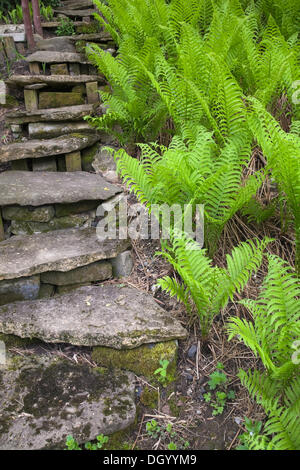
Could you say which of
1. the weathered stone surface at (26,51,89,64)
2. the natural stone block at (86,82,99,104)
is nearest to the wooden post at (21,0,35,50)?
the weathered stone surface at (26,51,89,64)

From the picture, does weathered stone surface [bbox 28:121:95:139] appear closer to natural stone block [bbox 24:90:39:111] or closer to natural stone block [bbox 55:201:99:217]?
natural stone block [bbox 24:90:39:111]

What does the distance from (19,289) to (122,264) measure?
2.15 feet

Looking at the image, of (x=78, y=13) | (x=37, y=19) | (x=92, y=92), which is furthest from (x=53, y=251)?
(x=78, y=13)

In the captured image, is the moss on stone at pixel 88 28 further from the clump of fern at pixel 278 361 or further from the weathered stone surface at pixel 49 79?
the clump of fern at pixel 278 361

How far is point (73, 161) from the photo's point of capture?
3139 mm

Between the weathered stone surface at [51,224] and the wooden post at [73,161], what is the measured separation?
0.57 meters

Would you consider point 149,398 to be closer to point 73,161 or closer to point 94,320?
point 94,320

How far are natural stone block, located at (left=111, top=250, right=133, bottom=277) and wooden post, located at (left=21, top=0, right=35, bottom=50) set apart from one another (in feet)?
9.69

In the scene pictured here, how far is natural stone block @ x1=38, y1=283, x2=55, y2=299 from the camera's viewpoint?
241cm

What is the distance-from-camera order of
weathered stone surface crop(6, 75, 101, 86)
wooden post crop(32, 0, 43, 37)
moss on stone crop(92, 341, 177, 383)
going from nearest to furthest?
moss on stone crop(92, 341, 177, 383)
weathered stone surface crop(6, 75, 101, 86)
wooden post crop(32, 0, 43, 37)

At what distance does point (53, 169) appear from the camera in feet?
10.3

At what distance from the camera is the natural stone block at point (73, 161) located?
312 cm

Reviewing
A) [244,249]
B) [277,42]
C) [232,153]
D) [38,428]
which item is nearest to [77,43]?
[277,42]

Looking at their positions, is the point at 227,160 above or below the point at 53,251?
above
